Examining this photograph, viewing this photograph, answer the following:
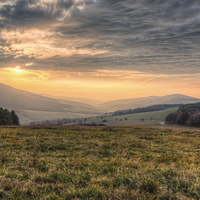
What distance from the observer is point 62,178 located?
5723 mm

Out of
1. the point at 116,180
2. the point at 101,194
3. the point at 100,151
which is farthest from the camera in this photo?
the point at 100,151

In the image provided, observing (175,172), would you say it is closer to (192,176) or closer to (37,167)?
(192,176)

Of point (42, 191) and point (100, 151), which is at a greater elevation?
point (42, 191)

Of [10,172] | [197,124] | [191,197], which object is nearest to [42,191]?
[10,172]

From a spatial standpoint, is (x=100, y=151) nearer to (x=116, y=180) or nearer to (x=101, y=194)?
(x=116, y=180)

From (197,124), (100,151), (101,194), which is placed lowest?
(197,124)

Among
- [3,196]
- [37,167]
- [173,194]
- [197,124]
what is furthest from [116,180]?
[197,124]

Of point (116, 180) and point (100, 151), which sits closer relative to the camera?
point (116, 180)

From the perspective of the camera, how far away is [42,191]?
4.63 m

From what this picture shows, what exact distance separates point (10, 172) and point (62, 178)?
248 centimetres

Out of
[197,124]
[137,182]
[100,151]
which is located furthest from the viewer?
[197,124]

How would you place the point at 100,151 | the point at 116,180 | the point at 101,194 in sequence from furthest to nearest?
the point at 100,151
the point at 116,180
the point at 101,194

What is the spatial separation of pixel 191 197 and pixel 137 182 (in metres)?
1.68

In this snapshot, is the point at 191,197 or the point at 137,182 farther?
the point at 137,182
